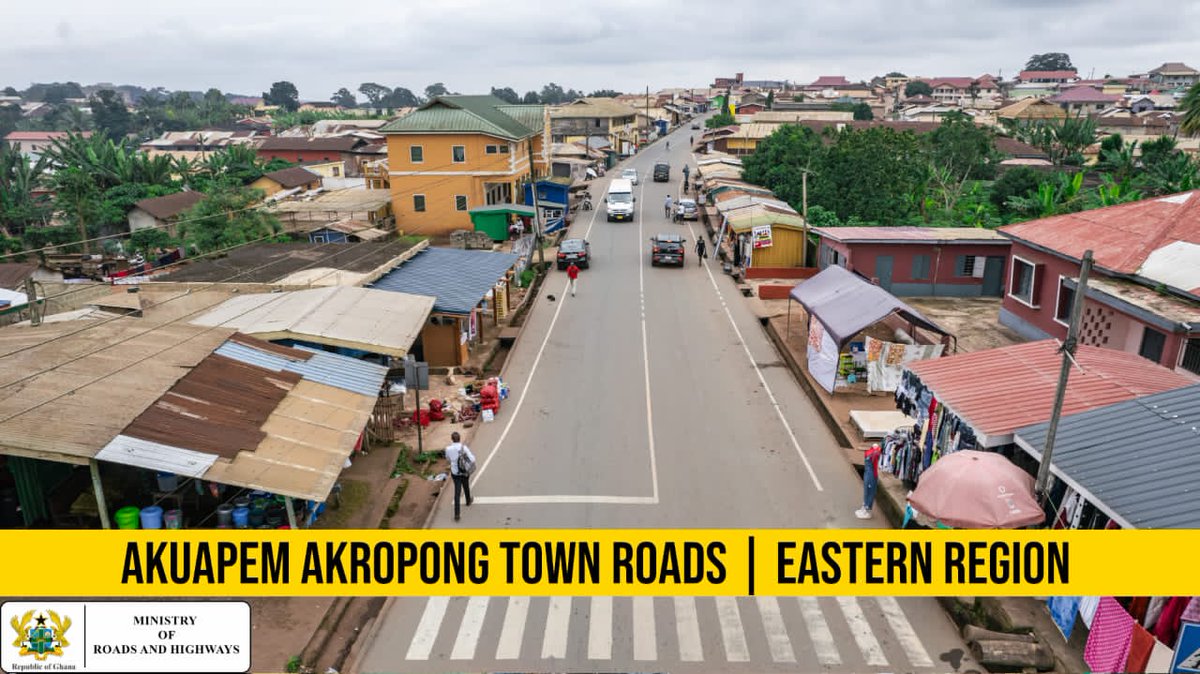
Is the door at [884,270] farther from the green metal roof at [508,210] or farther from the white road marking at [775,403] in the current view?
the green metal roof at [508,210]

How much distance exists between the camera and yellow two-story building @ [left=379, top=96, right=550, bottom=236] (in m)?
46.0

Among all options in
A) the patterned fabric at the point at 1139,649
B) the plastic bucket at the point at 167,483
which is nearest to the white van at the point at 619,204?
the plastic bucket at the point at 167,483

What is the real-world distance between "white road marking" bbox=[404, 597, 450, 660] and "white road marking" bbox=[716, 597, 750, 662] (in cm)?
415

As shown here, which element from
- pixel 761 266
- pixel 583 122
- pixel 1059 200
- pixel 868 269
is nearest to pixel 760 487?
Answer: pixel 868 269

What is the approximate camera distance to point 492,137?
45.8 meters

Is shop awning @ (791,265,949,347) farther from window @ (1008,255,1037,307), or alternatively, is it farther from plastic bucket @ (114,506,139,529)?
plastic bucket @ (114,506,139,529)

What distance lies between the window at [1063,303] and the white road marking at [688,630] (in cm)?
1862

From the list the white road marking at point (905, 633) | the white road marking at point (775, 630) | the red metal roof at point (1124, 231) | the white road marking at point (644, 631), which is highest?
the red metal roof at point (1124, 231)

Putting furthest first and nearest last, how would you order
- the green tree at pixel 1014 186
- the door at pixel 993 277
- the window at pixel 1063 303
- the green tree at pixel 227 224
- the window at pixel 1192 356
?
the green tree at pixel 1014 186, the green tree at pixel 227 224, the door at pixel 993 277, the window at pixel 1063 303, the window at pixel 1192 356

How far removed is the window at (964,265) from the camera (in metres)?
32.1

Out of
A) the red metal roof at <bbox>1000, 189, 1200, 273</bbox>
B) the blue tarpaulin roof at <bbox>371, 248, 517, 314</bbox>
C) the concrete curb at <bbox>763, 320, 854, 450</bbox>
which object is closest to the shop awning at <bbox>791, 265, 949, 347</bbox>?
the concrete curb at <bbox>763, 320, 854, 450</bbox>

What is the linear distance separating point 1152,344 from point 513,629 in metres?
17.5

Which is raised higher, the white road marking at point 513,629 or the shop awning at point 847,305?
the shop awning at point 847,305

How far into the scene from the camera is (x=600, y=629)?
1109 centimetres
